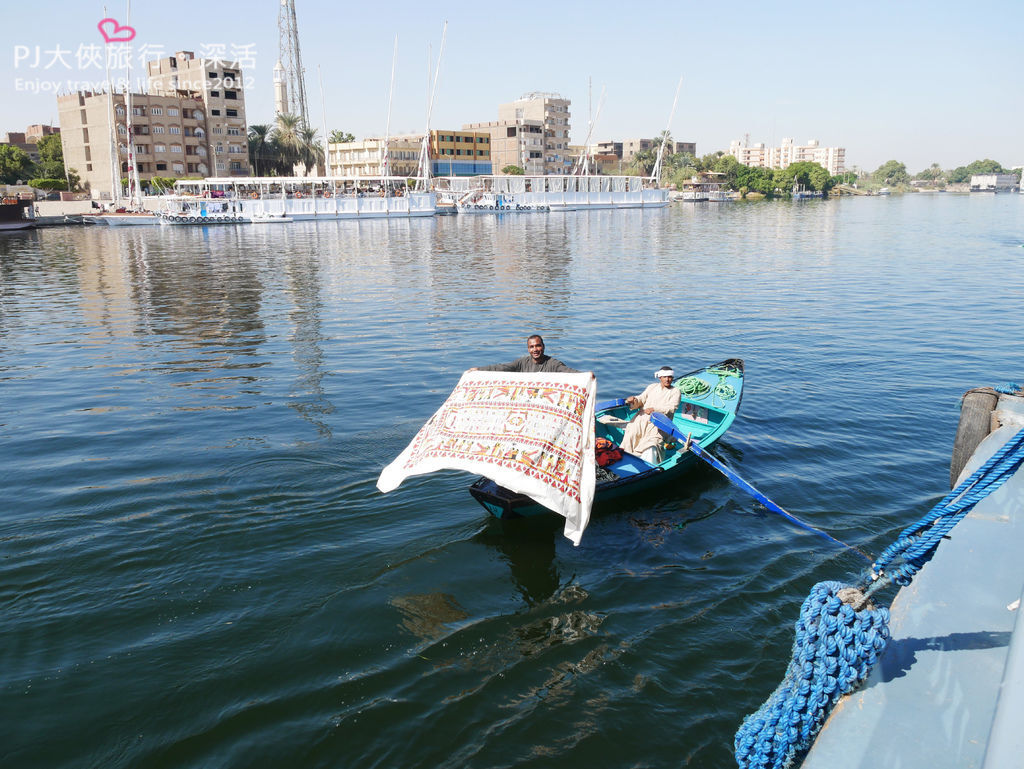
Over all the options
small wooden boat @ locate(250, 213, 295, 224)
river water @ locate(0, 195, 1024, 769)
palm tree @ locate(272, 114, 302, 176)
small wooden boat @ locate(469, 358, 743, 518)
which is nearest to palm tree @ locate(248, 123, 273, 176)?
palm tree @ locate(272, 114, 302, 176)

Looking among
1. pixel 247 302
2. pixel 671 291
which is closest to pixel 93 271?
pixel 247 302

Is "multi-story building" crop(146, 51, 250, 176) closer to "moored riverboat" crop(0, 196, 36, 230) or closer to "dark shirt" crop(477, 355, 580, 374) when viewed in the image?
"moored riverboat" crop(0, 196, 36, 230)

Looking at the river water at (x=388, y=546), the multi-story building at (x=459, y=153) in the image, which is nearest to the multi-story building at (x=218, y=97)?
the multi-story building at (x=459, y=153)

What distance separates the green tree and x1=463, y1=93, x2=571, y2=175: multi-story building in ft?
262

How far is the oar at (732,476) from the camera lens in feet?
36.4

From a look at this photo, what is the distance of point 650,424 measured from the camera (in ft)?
40.9

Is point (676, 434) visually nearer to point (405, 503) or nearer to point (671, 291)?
point (405, 503)

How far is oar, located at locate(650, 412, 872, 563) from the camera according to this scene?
1111cm

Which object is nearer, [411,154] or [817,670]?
[817,670]

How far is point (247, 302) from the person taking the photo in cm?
3238

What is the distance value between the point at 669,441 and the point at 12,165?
120 m

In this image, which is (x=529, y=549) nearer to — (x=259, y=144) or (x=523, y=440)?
(x=523, y=440)

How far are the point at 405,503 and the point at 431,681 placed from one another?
445 centimetres

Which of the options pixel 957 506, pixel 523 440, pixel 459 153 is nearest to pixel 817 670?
pixel 957 506
